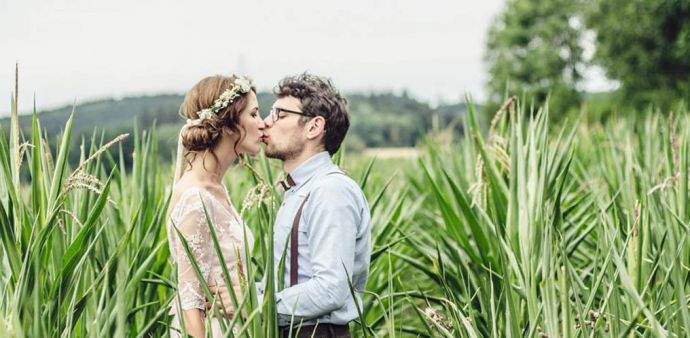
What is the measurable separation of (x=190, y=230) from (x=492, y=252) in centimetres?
155

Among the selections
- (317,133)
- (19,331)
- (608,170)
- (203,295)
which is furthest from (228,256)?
(608,170)

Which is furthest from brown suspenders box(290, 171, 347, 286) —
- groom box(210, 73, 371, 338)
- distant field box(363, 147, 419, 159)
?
distant field box(363, 147, 419, 159)

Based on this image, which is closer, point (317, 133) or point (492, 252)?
point (317, 133)

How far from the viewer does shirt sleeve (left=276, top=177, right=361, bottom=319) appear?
2.10m

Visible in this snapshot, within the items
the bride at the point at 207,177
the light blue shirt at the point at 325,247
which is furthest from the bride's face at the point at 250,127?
the light blue shirt at the point at 325,247

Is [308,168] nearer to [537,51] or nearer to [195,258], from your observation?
[195,258]

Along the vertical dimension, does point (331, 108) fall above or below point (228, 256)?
above

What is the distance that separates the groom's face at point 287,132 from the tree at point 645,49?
17.4 m

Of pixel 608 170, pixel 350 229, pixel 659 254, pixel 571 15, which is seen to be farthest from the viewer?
pixel 571 15

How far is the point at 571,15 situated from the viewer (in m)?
39.3

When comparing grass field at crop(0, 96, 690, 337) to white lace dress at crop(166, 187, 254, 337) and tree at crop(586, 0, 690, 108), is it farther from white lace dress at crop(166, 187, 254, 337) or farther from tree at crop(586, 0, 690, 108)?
tree at crop(586, 0, 690, 108)

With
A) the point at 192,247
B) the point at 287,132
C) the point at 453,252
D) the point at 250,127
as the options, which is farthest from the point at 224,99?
the point at 453,252

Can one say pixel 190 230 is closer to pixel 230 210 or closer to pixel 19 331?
pixel 230 210

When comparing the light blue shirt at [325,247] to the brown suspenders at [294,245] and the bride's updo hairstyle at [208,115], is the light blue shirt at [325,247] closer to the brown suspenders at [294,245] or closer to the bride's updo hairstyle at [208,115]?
the brown suspenders at [294,245]
